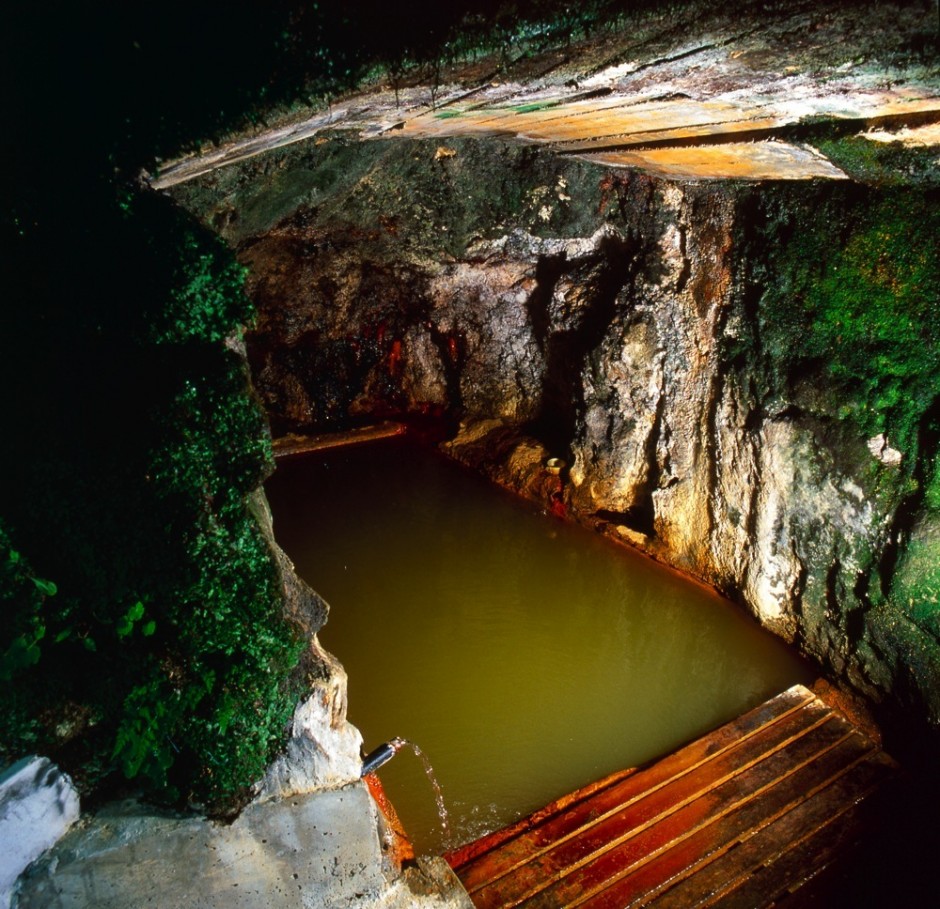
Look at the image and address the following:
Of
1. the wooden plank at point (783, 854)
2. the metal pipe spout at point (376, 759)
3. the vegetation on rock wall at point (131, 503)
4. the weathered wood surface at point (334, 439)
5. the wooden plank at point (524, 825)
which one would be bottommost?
the wooden plank at point (783, 854)

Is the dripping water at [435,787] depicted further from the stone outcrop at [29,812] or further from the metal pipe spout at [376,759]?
the stone outcrop at [29,812]

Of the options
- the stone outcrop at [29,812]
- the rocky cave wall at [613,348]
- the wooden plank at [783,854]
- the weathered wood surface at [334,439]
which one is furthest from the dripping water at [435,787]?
the weathered wood surface at [334,439]

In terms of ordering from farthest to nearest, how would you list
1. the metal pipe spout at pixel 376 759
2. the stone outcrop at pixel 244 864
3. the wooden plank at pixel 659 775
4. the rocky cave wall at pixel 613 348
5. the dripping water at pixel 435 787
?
1. the rocky cave wall at pixel 613 348
2. the dripping water at pixel 435 787
3. the wooden plank at pixel 659 775
4. the metal pipe spout at pixel 376 759
5. the stone outcrop at pixel 244 864

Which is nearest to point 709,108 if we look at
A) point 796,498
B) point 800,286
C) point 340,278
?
point 800,286

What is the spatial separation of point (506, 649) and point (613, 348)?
12.6 ft

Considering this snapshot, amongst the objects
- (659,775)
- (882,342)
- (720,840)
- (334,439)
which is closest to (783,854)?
(720,840)

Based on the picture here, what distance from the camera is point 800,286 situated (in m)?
5.55

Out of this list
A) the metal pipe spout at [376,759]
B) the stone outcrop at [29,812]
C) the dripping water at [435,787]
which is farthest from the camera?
the dripping water at [435,787]

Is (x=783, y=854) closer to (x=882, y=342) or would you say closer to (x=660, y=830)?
(x=660, y=830)

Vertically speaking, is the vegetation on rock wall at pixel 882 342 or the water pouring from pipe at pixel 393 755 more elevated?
the vegetation on rock wall at pixel 882 342

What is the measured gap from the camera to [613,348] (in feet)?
24.7

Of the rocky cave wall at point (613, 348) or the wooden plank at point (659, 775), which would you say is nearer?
the wooden plank at point (659, 775)

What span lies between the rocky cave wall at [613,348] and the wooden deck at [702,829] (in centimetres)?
94

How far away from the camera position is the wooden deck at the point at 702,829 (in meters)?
4.18
